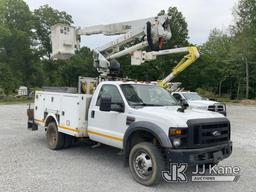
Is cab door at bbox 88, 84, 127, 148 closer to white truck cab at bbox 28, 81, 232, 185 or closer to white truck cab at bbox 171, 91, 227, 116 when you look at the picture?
white truck cab at bbox 28, 81, 232, 185

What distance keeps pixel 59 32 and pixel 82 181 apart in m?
5.51

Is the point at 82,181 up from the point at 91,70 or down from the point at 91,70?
down

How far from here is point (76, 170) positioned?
6277 millimetres

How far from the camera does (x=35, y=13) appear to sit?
1715 inches

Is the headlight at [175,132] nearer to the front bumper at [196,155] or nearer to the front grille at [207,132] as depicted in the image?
the front grille at [207,132]

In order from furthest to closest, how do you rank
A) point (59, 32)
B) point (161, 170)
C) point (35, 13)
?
point (35, 13) → point (59, 32) → point (161, 170)

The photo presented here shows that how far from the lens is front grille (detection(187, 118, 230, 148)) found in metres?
5.17

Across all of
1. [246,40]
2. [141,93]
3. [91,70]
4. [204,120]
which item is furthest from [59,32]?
[246,40]

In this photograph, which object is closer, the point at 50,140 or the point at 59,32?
the point at 50,140

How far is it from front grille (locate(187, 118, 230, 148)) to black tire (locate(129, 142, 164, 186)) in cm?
64

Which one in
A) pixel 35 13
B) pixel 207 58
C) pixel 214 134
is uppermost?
pixel 35 13

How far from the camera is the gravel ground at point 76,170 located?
5.32 meters

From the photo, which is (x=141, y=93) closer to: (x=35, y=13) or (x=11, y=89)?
(x=11, y=89)

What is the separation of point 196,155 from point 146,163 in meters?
0.94
